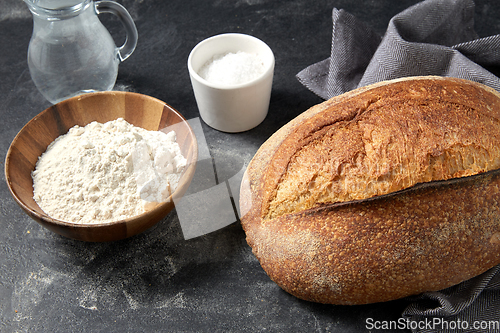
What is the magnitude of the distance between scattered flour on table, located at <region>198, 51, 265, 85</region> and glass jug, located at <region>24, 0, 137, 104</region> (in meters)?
0.30

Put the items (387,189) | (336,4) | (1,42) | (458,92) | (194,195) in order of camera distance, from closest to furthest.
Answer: (387,189) → (458,92) → (194,195) → (1,42) → (336,4)

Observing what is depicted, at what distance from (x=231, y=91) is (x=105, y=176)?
46 centimetres

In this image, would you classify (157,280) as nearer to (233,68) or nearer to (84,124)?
(84,124)

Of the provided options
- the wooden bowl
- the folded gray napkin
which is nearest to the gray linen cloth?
the folded gray napkin

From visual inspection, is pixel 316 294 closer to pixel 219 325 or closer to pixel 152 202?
pixel 219 325

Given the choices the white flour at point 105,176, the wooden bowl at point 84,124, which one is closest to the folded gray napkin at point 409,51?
the wooden bowl at point 84,124

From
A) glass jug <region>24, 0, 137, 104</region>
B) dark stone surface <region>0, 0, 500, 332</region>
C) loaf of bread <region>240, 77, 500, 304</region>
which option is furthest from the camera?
glass jug <region>24, 0, 137, 104</region>

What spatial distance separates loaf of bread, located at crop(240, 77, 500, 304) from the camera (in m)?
0.94

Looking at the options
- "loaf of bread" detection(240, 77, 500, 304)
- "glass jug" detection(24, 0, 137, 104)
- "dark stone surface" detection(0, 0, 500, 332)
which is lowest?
"dark stone surface" detection(0, 0, 500, 332)

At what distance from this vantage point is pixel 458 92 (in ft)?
3.49

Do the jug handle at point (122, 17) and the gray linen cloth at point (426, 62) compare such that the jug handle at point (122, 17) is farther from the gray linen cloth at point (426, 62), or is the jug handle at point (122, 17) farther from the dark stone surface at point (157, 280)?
the gray linen cloth at point (426, 62)

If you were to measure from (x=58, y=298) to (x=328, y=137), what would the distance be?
31.5 inches

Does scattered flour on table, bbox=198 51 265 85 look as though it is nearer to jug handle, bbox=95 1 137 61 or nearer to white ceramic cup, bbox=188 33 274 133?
white ceramic cup, bbox=188 33 274 133

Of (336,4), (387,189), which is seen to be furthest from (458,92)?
(336,4)
